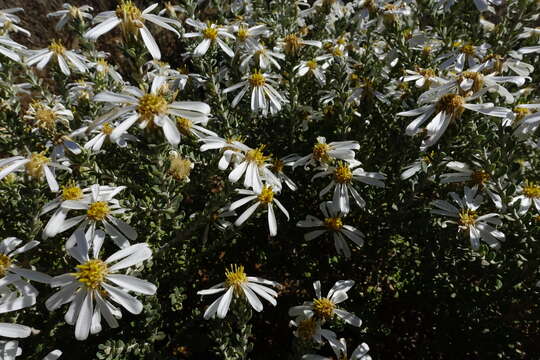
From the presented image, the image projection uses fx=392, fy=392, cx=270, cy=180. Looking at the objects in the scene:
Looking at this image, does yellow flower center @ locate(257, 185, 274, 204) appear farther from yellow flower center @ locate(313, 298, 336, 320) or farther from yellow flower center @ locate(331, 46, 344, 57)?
yellow flower center @ locate(331, 46, 344, 57)

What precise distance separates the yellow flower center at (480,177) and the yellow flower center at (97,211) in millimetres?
1939

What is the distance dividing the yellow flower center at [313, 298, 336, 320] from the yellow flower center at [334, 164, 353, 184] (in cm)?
67

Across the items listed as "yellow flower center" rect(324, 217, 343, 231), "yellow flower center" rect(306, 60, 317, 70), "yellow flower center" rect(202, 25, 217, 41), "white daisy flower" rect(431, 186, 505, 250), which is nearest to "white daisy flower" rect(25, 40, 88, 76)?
"yellow flower center" rect(202, 25, 217, 41)

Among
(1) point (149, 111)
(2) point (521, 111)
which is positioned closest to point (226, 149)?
(1) point (149, 111)

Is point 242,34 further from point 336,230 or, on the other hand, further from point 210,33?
point 336,230

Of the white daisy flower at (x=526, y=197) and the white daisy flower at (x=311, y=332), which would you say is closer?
the white daisy flower at (x=311, y=332)

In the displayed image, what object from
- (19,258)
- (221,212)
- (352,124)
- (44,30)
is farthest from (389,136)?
(44,30)

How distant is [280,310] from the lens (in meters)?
2.58

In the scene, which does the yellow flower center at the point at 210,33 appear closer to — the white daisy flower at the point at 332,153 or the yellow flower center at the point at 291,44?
the yellow flower center at the point at 291,44

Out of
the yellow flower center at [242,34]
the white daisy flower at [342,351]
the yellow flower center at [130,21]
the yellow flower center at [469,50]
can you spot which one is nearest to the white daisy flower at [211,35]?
the yellow flower center at [242,34]

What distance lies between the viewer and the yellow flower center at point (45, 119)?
6.77 ft

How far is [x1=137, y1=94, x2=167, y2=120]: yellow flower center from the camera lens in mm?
1528

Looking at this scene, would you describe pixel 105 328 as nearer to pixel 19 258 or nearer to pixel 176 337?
pixel 176 337

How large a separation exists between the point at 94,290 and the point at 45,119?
1.07 meters
